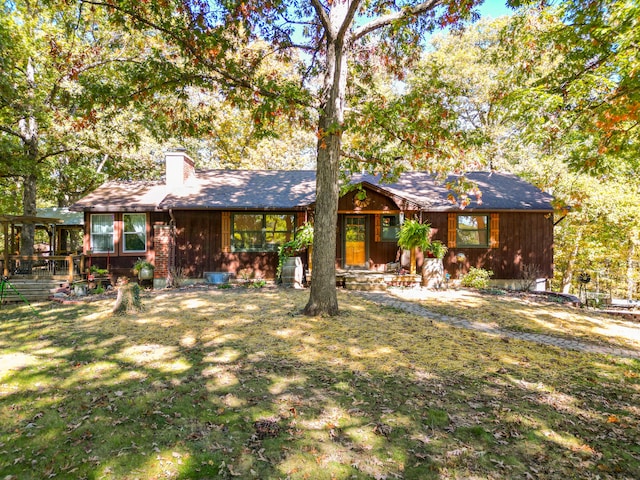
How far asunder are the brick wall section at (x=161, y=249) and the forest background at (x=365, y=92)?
3672 mm

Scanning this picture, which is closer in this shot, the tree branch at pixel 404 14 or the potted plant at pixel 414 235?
the tree branch at pixel 404 14

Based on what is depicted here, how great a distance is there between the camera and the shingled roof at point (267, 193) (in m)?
13.8

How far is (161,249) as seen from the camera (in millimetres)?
13273

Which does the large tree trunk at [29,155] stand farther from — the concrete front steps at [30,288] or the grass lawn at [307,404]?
the grass lawn at [307,404]

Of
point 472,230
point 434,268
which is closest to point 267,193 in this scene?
point 434,268

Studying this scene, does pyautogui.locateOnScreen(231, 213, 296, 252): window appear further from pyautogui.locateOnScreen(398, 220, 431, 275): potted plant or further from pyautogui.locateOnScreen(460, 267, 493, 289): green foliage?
pyautogui.locateOnScreen(460, 267, 493, 289): green foliage

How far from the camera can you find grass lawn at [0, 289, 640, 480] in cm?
310

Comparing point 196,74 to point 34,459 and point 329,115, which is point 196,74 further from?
point 34,459

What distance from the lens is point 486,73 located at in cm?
2436

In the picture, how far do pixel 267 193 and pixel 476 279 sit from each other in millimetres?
8542

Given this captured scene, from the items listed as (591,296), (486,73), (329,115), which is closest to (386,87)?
(486,73)

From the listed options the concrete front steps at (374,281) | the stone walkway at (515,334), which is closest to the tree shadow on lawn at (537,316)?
the stone walkway at (515,334)

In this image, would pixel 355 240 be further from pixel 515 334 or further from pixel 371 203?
pixel 515 334

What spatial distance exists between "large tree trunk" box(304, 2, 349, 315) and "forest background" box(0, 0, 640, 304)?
151 millimetres
